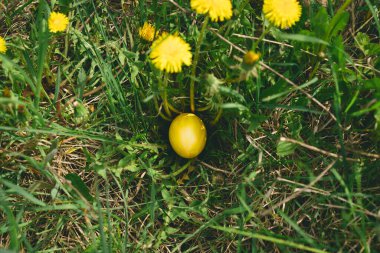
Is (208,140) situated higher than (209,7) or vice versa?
(209,7)

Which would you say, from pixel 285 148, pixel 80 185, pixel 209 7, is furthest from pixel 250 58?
pixel 80 185

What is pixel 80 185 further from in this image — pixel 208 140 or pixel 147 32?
pixel 147 32

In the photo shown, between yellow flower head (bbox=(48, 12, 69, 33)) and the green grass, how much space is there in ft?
0.11

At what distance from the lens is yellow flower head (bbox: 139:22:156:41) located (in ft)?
5.05

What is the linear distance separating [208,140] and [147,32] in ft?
1.51

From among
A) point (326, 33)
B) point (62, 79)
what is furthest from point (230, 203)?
point (62, 79)

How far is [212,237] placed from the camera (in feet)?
5.01

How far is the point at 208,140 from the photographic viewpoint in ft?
5.21

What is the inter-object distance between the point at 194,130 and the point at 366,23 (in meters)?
0.80

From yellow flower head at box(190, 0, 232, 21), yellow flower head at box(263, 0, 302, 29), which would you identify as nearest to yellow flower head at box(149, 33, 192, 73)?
yellow flower head at box(190, 0, 232, 21)

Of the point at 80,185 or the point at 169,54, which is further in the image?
the point at 80,185

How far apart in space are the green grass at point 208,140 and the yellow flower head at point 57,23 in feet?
0.11

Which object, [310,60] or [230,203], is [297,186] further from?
[310,60]

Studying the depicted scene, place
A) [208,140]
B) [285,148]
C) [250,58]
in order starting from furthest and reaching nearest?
[208,140] < [285,148] < [250,58]
